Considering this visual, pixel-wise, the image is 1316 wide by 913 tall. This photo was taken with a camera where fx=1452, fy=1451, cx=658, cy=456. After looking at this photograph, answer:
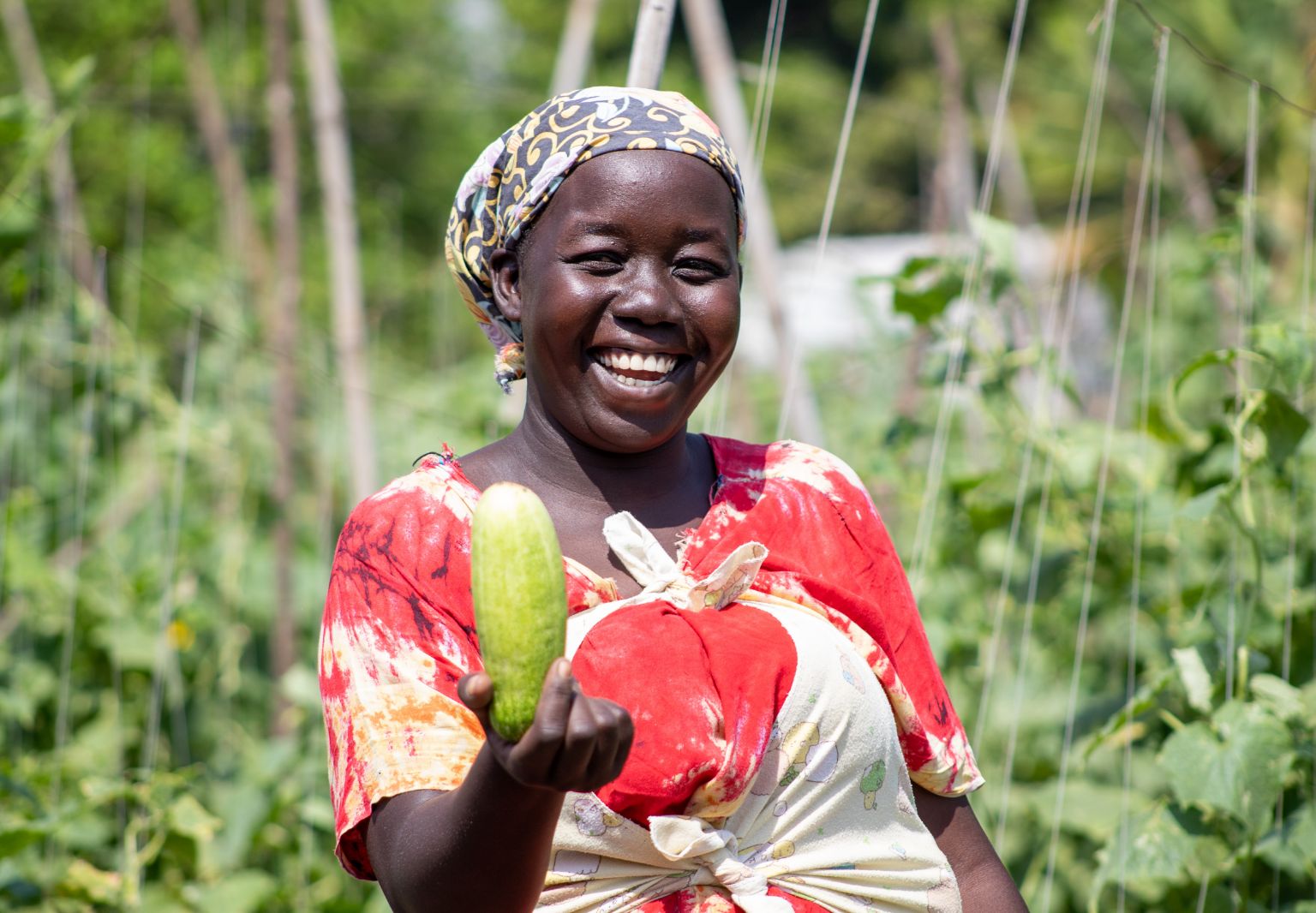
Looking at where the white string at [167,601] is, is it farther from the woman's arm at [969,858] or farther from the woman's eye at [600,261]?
the woman's arm at [969,858]

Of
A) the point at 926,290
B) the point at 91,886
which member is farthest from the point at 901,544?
the point at 91,886

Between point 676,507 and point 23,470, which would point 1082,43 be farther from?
point 676,507

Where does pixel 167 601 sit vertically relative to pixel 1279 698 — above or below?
below

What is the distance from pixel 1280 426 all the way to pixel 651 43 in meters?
1.31

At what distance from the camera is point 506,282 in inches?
67.4

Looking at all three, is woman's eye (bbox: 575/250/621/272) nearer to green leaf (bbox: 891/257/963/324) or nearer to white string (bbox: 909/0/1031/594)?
white string (bbox: 909/0/1031/594)

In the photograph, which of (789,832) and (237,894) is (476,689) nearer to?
(789,832)

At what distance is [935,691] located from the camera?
172 cm

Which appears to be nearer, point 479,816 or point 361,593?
point 479,816

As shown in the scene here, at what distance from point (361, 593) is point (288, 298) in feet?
12.3

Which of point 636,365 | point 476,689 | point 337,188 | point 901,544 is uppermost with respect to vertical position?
point 337,188

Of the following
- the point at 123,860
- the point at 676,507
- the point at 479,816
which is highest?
the point at 676,507

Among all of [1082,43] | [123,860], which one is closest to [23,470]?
[123,860]

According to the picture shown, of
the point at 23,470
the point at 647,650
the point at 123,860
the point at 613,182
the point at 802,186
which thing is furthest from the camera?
the point at 802,186
